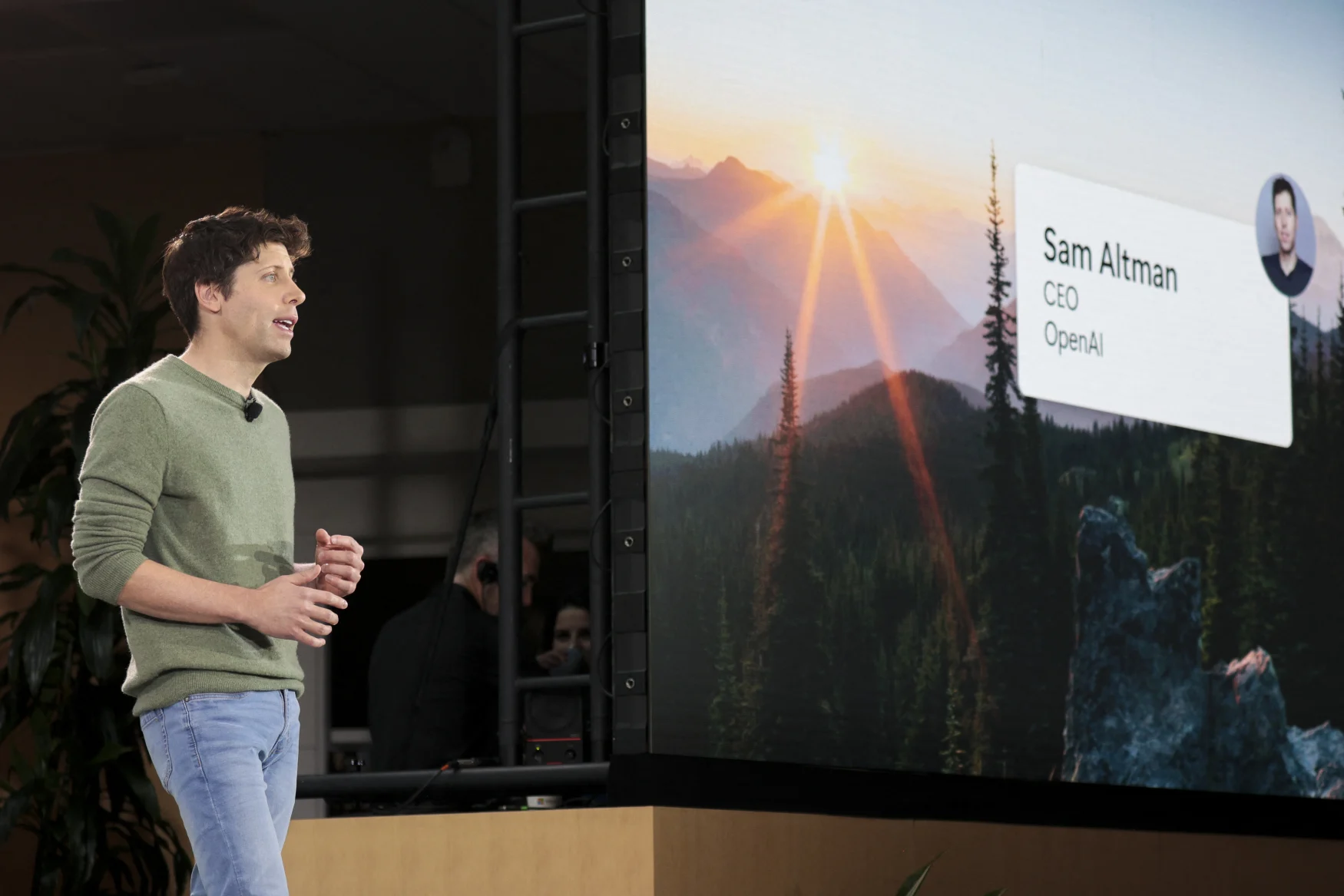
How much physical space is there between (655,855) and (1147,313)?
2.00m

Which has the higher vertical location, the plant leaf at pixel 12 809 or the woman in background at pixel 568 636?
the woman in background at pixel 568 636

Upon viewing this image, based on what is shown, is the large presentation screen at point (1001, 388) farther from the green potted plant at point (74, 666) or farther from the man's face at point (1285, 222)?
the green potted plant at point (74, 666)

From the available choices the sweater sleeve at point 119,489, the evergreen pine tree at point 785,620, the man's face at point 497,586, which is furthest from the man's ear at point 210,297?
the man's face at point 497,586

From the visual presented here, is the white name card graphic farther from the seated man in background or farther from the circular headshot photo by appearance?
the seated man in background

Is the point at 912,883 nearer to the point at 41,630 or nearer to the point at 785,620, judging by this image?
the point at 785,620

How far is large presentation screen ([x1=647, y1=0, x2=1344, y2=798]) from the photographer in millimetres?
3332

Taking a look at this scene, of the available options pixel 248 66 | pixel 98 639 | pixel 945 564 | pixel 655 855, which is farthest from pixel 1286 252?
pixel 98 639

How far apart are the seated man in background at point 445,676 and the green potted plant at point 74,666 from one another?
0.75m

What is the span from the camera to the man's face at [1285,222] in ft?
15.6

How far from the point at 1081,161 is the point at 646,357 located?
1.51m

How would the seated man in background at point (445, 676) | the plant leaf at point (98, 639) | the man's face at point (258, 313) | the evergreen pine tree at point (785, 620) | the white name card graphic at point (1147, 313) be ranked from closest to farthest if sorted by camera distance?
1. the man's face at point (258, 313)
2. the evergreen pine tree at point (785, 620)
3. the seated man in background at point (445, 676)
4. the white name card graphic at point (1147, 313)
5. the plant leaf at point (98, 639)

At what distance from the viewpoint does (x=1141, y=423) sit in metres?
4.29

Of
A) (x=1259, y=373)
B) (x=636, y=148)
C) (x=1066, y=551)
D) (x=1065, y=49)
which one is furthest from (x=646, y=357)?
(x=1259, y=373)

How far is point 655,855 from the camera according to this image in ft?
9.80
